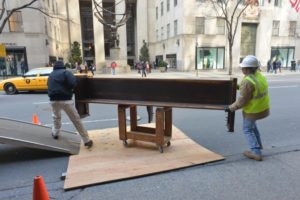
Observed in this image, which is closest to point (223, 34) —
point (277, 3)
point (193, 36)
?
point (193, 36)

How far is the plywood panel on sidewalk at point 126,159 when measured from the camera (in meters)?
3.72

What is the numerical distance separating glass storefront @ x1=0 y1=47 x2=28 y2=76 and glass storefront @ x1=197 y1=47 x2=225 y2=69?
71.2 ft

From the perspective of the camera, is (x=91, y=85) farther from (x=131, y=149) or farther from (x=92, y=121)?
(x=92, y=121)

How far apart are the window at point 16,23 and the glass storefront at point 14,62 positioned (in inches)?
79.6

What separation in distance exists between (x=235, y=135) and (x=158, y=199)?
3.33m

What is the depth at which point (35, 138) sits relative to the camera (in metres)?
4.67

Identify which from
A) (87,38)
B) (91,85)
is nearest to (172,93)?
(91,85)

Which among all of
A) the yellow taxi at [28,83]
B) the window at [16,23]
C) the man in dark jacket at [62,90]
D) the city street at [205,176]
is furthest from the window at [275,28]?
the man in dark jacket at [62,90]

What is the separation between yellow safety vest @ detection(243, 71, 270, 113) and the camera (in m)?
4.00

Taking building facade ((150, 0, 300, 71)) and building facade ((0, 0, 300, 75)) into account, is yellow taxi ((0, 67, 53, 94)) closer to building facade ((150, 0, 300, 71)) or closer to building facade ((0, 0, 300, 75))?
building facade ((0, 0, 300, 75))

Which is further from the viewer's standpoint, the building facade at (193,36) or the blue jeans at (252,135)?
the building facade at (193,36)

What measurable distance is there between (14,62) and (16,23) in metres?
4.21

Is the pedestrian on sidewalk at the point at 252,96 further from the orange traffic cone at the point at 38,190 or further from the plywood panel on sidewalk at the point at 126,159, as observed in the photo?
the orange traffic cone at the point at 38,190

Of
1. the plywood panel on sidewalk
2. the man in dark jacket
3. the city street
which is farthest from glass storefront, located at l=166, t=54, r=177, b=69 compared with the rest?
the man in dark jacket
